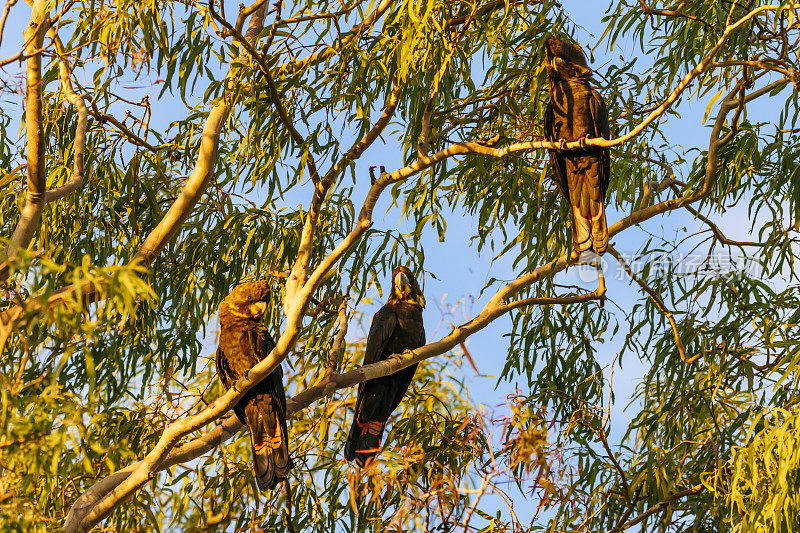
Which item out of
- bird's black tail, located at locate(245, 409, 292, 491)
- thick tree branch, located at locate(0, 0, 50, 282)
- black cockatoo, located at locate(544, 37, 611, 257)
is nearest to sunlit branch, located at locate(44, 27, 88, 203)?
thick tree branch, located at locate(0, 0, 50, 282)

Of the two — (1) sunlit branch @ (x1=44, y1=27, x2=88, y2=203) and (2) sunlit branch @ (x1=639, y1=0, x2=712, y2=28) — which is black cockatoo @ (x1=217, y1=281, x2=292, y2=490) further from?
(2) sunlit branch @ (x1=639, y1=0, x2=712, y2=28)

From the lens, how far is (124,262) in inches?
152

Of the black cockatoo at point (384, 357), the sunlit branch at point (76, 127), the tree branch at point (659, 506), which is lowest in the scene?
the tree branch at point (659, 506)

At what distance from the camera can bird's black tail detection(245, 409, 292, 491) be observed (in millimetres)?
3139

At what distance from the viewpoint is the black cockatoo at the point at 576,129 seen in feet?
10.5

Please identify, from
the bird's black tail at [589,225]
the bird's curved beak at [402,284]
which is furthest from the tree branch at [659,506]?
the bird's curved beak at [402,284]

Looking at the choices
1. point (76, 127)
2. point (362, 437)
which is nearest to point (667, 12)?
point (362, 437)

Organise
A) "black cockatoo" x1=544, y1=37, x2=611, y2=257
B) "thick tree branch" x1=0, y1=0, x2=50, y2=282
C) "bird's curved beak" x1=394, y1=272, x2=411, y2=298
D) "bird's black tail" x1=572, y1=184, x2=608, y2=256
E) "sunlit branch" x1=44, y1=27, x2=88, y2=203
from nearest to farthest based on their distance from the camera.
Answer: "thick tree branch" x1=0, y1=0, x2=50, y2=282, "sunlit branch" x1=44, y1=27, x2=88, y2=203, "bird's black tail" x1=572, y1=184, x2=608, y2=256, "black cockatoo" x1=544, y1=37, x2=611, y2=257, "bird's curved beak" x1=394, y1=272, x2=411, y2=298

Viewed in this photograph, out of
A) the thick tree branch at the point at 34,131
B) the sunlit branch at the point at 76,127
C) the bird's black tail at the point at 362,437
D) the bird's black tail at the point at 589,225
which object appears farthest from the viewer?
the bird's black tail at the point at 362,437

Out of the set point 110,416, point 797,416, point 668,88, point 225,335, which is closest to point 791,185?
point 668,88

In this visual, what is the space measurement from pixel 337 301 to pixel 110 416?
3.39 feet

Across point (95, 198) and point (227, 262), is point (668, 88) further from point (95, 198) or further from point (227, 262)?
point (95, 198)

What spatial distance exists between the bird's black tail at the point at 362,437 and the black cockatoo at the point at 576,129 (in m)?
1.17

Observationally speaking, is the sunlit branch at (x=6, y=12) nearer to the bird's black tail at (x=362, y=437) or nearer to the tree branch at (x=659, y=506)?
the bird's black tail at (x=362, y=437)
